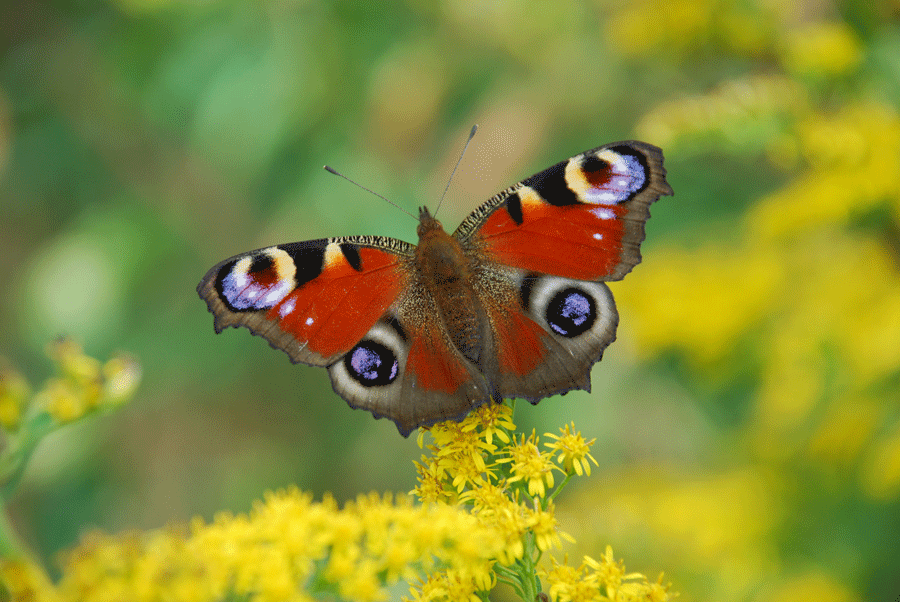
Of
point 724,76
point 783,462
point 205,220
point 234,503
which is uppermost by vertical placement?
point 724,76

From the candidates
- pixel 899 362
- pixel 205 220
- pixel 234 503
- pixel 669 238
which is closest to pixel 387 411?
pixel 899 362

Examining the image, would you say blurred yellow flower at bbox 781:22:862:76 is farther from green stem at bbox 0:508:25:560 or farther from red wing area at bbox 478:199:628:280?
green stem at bbox 0:508:25:560

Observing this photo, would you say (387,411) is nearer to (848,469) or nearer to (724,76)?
(848,469)

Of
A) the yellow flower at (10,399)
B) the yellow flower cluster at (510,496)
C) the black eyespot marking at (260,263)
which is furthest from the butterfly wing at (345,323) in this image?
the yellow flower at (10,399)

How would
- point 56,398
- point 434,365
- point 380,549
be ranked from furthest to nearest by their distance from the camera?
1. point 434,365
2. point 380,549
3. point 56,398

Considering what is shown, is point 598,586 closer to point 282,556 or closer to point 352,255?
point 282,556

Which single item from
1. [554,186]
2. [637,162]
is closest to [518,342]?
[554,186]
